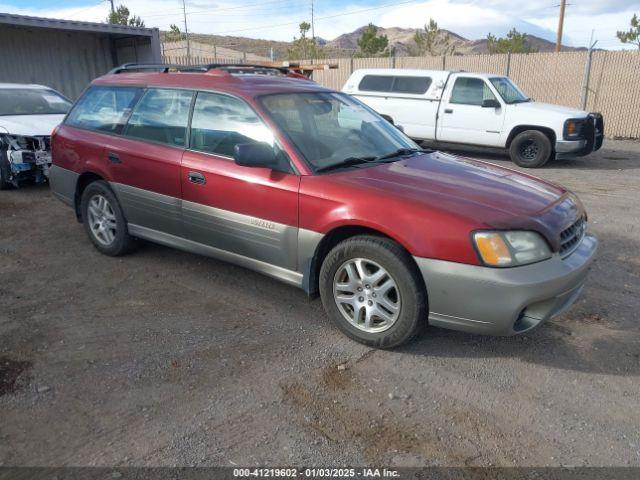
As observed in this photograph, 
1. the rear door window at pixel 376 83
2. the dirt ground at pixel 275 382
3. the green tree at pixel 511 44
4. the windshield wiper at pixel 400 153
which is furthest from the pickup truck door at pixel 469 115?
the green tree at pixel 511 44

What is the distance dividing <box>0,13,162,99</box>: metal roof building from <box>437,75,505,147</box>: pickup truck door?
9.28 m

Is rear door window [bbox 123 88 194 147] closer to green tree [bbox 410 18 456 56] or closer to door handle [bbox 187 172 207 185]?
door handle [bbox 187 172 207 185]

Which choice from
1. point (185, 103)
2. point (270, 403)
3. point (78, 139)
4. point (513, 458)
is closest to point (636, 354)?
point (513, 458)

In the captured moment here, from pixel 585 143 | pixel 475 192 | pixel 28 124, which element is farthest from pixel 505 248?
pixel 585 143

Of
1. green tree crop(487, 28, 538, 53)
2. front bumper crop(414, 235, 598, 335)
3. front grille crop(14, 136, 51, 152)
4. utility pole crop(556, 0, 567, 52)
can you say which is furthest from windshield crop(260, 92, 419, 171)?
green tree crop(487, 28, 538, 53)

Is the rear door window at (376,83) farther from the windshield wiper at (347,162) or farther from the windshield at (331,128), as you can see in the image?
the windshield wiper at (347,162)

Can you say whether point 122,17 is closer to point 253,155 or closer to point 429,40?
point 429,40

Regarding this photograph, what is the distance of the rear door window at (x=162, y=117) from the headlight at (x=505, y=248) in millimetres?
2530

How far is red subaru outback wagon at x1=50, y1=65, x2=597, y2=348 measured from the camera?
119 inches

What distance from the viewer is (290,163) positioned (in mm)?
3604

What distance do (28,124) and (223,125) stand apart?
529cm

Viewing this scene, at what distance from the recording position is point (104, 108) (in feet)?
16.3

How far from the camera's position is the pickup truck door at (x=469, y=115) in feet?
34.7

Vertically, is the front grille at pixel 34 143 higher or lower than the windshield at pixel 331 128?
lower
